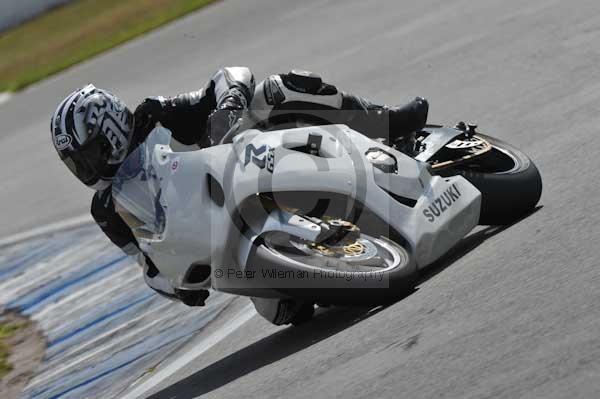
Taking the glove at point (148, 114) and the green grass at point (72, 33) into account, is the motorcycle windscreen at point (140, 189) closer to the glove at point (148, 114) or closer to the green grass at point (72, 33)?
the glove at point (148, 114)

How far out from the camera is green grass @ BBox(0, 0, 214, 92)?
15859 millimetres

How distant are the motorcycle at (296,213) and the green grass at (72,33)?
1044 cm

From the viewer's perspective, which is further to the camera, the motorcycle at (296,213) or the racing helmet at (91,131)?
the racing helmet at (91,131)

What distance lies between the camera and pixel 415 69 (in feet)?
33.6

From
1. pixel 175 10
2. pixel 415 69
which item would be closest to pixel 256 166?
pixel 415 69

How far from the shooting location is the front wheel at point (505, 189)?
5.75 metres

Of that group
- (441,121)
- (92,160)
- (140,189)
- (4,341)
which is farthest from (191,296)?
(441,121)

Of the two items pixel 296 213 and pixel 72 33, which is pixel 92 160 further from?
pixel 72 33

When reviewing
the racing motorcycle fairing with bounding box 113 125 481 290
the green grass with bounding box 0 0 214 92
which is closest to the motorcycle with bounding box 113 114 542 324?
the racing motorcycle fairing with bounding box 113 125 481 290

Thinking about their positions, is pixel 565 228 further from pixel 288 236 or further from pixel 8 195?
pixel 8 195

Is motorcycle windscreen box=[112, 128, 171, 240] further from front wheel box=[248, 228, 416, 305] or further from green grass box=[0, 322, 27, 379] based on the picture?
green grass box=[0, 322, 27, 379]

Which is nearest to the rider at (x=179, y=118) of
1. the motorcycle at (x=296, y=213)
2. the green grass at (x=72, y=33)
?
the motorcycle at (x=296, y=213)

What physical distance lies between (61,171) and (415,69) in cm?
399

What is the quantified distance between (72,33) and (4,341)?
33.1ft
